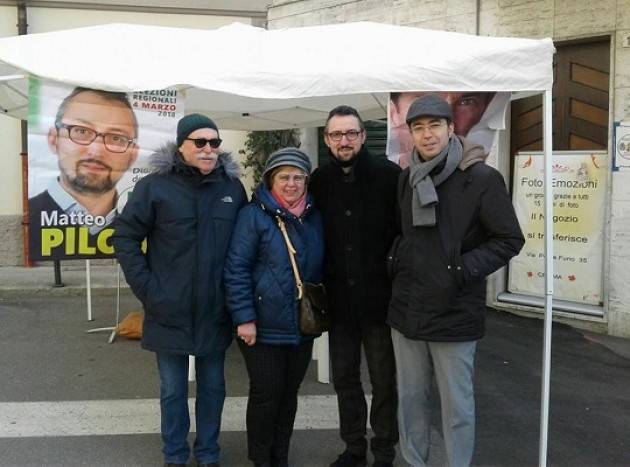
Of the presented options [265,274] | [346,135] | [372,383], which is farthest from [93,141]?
[372,383]

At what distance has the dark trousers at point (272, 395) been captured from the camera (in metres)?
3.17

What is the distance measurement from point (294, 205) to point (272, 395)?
3.16ft

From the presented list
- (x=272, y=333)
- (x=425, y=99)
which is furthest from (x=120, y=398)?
(x=425, y=99)

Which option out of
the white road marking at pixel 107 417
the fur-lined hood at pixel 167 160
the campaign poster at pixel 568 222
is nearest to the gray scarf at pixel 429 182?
the fur-lined hood at pixel 167 160

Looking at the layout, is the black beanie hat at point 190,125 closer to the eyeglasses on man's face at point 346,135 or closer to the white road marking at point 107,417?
the eyeglasses on man's face at point 346,135

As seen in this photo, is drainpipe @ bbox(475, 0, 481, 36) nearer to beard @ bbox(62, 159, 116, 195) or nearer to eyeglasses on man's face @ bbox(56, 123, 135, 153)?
eyeglasses on man's face @ bbox(56, 123, 135, 153)

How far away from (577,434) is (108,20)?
8505 mm

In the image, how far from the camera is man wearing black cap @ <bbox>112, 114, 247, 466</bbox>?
3111mm

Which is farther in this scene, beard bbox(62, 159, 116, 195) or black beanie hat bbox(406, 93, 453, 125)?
beard bbox(62, 159, 116, 195)

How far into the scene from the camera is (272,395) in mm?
3195

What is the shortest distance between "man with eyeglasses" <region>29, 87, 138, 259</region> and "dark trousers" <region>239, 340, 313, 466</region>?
47.7 inches

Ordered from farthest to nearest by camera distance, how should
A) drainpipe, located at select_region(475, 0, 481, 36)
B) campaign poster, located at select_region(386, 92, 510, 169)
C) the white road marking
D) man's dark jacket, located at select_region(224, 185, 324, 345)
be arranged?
drainpipe, located at select_region(475, 0, 481, 36)
the white road marking
campaign poster, located at select_region(386, 92, 510, 169)
man's dark jacket, located at select_region(224, 185, 324, 345)

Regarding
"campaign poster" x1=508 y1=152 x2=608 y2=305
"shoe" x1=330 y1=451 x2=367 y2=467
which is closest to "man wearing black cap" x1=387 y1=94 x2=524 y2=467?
"shoe" x1=330 y1=451 x2=367 y2=467

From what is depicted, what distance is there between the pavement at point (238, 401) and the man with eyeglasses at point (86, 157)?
121 centimetres
